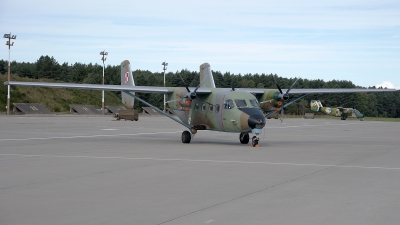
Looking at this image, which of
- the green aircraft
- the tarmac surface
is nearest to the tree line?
the green aircraft

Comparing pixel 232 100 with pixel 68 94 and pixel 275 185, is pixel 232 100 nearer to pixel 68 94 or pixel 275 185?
pixel 275 185

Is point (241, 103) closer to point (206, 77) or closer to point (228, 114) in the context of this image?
point (228, 114)

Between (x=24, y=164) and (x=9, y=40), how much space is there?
65.6 m

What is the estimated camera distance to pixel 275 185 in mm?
11953

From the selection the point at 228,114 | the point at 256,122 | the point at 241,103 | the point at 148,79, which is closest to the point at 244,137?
the point at 228,114

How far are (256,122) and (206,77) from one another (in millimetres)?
8772

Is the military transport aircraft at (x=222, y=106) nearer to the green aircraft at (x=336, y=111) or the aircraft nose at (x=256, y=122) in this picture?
the aircraft nose at (x=256, y=122)

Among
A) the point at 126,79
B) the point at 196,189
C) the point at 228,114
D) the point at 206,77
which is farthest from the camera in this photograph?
the point at 126,79

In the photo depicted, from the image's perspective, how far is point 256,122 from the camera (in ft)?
76.8

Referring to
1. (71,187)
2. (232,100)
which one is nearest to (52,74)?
(232,100)

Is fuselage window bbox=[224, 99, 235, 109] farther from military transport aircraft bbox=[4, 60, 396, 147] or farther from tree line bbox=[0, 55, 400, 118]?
tree line bbox=[0, 55, 400, 118]

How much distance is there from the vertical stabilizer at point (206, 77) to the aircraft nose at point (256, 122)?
817 cm

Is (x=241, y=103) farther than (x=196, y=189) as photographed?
Yes

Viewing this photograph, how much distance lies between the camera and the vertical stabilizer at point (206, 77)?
104 ft
